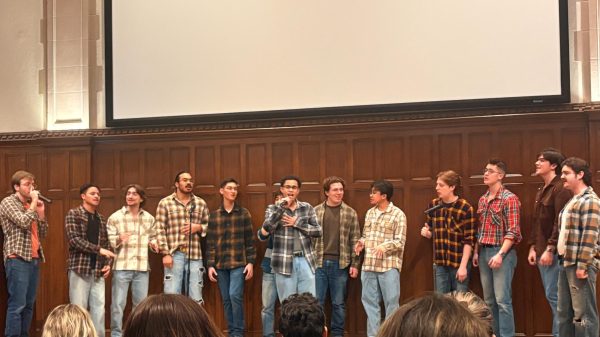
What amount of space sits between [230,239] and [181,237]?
1.83 feet

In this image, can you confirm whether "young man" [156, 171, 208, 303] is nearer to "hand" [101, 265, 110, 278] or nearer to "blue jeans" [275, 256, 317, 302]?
"hand" [101, 265, 110, 278]

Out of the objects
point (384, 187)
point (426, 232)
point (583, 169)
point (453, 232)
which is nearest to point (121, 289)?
point (384, 187)

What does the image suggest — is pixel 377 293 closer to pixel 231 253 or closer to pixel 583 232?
pixel 231 253

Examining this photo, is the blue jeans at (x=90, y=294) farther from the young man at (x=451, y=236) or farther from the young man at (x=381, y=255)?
the young man at (x=451, y=236)

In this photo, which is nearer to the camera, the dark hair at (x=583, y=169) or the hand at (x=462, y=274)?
the dark hair at (x=583, y=169)

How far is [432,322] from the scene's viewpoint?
4.35 feet

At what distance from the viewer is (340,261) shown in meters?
7.77

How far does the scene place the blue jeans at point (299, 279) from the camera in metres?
7.43

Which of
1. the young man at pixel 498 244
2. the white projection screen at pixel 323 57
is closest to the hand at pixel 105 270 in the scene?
the white projection screen at pixel 323 57

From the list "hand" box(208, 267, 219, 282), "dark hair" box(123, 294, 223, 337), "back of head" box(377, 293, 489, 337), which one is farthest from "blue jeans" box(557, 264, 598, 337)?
"back of head" box(377, 293, 489, 337)

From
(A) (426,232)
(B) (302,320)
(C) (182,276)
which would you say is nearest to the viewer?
(B) (302,320)

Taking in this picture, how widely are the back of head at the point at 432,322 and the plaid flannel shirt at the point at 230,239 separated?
6.63 meters

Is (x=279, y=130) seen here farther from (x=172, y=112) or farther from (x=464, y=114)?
(x=464, y=114)

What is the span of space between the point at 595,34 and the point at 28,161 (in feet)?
21.6
